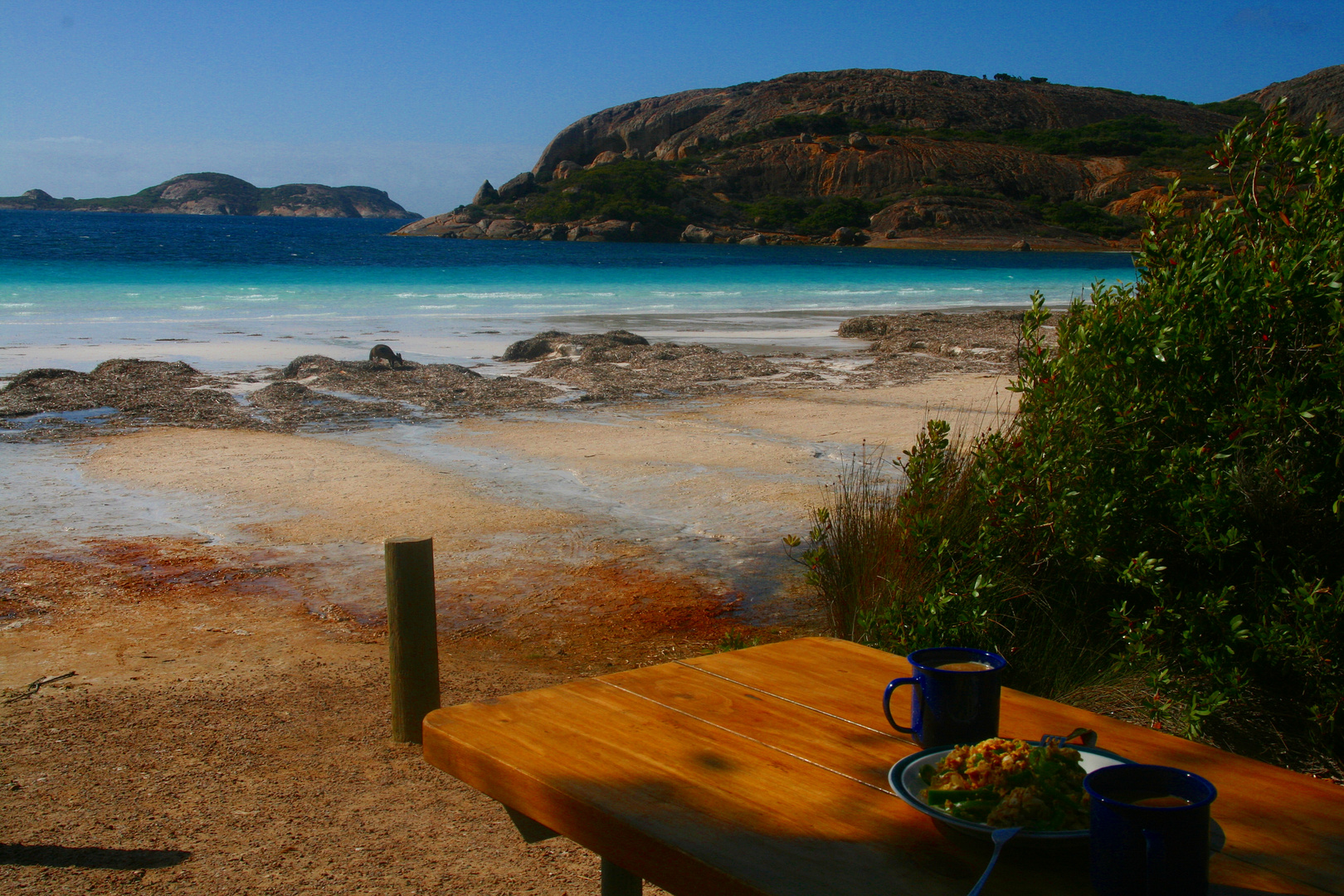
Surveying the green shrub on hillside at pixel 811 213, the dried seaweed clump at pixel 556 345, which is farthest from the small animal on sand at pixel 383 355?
the green shrub on hillside at pixel 811 213

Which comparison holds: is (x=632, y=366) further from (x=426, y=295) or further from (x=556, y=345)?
(x=426, y=295)

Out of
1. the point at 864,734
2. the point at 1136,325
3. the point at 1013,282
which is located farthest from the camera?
the point at 1013,282

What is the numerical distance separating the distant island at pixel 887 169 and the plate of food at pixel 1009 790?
223 feet

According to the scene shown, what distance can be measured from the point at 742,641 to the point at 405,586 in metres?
1.51

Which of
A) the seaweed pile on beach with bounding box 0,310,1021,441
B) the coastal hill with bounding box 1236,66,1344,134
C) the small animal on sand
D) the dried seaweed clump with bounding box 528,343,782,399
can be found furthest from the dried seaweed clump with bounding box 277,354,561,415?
the coastal hill with bounding box 1236,66,1344,134

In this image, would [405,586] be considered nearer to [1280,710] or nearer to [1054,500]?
[1054,500]

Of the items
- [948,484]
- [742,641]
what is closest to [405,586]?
[742,641]

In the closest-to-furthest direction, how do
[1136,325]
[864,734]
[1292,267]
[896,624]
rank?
[864,734] < [1292,267] < [1136,325] < [896,624]

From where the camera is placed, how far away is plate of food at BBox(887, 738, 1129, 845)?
1229mm

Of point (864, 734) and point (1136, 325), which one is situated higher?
point (1136, 325)

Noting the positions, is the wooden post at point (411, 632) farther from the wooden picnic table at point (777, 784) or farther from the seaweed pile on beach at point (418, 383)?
the seaweed pile on beach at point (418, 383)

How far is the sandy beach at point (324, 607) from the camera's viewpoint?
116 inches

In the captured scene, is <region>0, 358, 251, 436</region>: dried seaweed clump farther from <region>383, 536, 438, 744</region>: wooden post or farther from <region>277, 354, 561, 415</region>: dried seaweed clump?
<region>383, 536, 438, 744</region>: wooden post

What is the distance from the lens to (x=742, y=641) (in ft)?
14.4
